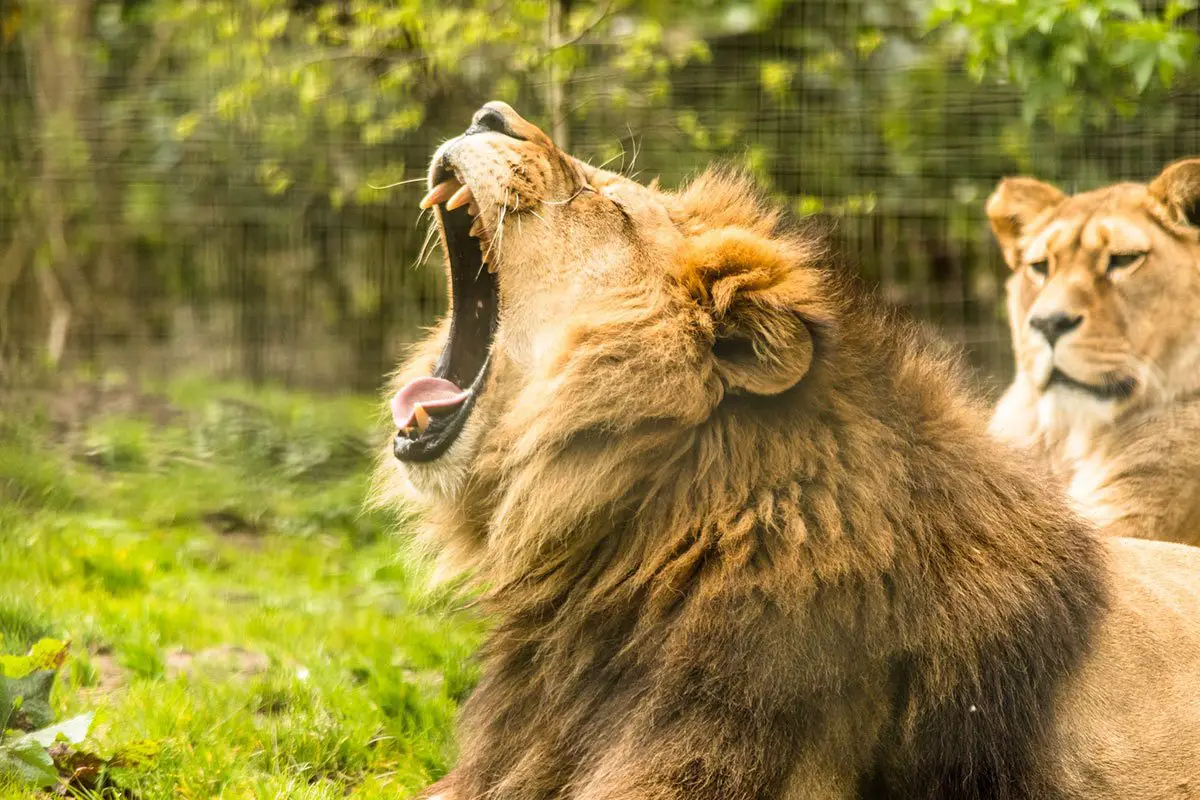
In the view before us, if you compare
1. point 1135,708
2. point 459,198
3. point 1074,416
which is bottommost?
point 1135,708

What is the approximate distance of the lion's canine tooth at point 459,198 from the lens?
10.2 ft

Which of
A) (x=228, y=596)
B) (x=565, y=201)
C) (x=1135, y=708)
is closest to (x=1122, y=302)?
(x=1135, y=708)

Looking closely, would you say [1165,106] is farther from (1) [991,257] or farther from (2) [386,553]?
(2) [386,553]

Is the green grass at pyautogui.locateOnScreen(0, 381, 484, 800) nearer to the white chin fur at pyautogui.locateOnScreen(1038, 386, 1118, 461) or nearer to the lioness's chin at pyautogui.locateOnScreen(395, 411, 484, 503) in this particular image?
the lioness's chin at pyautogui.locateOnScreen(395, 411, 484, 503)

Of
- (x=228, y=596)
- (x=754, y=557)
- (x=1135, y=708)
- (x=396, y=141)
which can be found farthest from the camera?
(x=396, y=141)

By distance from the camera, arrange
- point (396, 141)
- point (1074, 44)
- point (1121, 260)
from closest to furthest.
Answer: point (1121, 260) < point (1074, 44) < point (396, 141)

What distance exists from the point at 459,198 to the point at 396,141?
426cm

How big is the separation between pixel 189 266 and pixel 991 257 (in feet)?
15.7

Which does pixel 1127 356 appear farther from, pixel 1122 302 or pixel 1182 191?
pixel 1182 191

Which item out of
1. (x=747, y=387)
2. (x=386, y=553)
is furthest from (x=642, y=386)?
(x=386, y=553)

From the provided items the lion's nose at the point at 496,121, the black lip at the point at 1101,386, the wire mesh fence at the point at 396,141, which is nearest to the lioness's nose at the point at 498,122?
the lion's nose at the point at 496,121

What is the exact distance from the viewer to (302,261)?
8000mm

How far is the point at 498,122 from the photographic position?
3158mm

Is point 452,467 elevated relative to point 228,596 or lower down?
elevated
